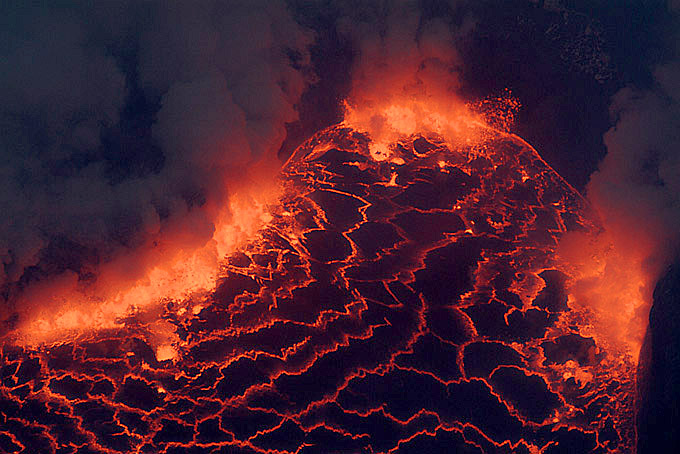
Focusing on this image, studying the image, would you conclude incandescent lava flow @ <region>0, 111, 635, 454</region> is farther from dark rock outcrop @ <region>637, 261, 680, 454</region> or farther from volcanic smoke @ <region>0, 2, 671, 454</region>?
dark rock outcrop @ <region>637, 261, 680, 454</region>

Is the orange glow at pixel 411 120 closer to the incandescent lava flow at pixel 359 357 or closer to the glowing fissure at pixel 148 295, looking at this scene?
the incandescent lava flow at pixel 359 357

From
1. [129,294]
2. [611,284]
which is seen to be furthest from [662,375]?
[129,294]

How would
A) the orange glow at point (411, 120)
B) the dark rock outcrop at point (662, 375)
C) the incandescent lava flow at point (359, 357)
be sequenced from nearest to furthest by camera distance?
the dark rock outcrop at point (662, 375) < the incandescent lava flow at point (359, 357) < the orange glow at point (411, 120)

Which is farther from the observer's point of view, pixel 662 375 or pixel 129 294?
pixel 129 294

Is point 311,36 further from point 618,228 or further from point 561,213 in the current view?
point 618,228

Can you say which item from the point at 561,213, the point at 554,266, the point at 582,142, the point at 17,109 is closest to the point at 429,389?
the point at 554,266

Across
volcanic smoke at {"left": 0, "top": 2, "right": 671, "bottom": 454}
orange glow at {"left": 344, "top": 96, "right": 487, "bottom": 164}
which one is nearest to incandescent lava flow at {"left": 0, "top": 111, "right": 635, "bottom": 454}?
volcanic smoke at {"left": 0, "top": 2, "right": 671, "bottom": 454}

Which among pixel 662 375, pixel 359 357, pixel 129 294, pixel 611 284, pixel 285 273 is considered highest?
pixel 611 284

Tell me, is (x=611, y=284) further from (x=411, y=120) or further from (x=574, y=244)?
(x=411, y=120)

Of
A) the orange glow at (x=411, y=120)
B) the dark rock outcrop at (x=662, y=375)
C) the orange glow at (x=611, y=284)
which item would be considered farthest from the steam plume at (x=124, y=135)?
the dark rock outcrop at (x=662, y=375)
